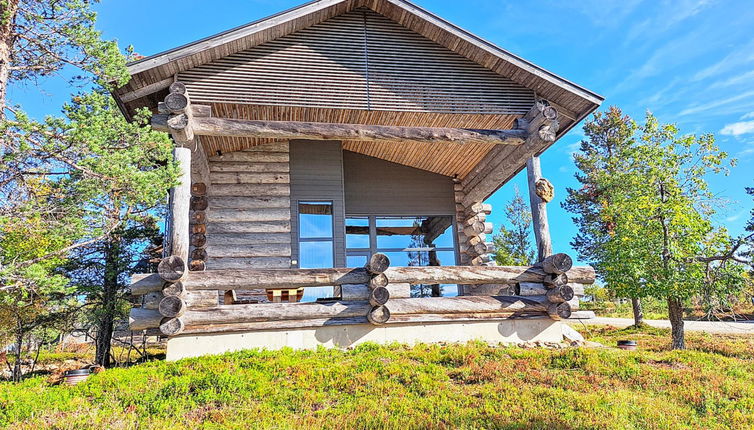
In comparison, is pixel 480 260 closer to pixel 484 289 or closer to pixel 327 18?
pixel 484 289

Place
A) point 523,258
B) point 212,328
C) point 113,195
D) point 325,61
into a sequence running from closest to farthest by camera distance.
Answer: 1. point 113,195
2. point 212,328
3. point 325,61
4. point 523,258

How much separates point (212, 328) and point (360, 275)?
8.85 ft

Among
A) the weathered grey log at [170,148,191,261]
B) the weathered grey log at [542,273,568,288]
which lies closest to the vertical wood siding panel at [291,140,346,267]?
the weathered grey log at [170,148,191,261]

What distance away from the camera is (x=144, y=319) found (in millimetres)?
7672

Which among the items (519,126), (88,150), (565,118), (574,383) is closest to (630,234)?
(565,118)

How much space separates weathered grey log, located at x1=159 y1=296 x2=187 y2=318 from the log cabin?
0.03 m

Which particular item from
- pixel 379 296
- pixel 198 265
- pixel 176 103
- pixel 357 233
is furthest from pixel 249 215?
pixel 379 296

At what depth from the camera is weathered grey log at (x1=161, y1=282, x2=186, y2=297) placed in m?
7.59

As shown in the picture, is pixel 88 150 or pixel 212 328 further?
pixel 212 328

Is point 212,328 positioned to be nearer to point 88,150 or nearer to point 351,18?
point 88,150

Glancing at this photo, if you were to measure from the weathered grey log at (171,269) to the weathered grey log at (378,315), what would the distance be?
3232mm

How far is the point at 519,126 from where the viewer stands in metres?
10.5

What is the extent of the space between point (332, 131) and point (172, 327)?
4626 mm

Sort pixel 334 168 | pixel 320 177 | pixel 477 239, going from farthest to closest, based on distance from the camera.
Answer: pixel 477 239 → pixel 334 168 → pixel 320 177
